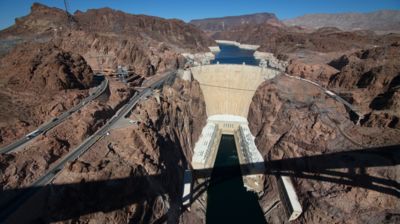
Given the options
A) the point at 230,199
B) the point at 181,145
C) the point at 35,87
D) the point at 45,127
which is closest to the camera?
the point at 45,127

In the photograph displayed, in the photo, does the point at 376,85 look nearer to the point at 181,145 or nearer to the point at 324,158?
the point at 324,158

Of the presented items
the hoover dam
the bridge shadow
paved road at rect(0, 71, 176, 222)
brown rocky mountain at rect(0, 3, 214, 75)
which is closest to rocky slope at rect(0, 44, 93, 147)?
paved road at rect(0, 71, 176, 222)

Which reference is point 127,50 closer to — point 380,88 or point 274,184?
point 274,184

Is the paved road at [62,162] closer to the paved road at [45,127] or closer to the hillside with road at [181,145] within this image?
the hillside with road at [181,145]

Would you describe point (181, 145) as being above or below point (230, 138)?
above

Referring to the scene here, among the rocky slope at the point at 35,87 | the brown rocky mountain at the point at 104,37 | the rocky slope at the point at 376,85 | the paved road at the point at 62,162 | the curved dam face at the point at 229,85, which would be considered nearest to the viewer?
the paved road at the point at 62,162

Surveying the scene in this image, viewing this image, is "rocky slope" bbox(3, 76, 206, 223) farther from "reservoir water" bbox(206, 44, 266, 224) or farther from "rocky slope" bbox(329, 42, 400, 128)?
"rocky slope" bbox(329, 42, 400, 128)

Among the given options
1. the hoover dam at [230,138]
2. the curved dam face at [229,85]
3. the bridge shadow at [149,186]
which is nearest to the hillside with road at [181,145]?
the bridge shadow at [149,186]

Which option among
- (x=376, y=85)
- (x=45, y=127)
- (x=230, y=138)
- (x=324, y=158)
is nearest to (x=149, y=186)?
(x=45, y=127)
